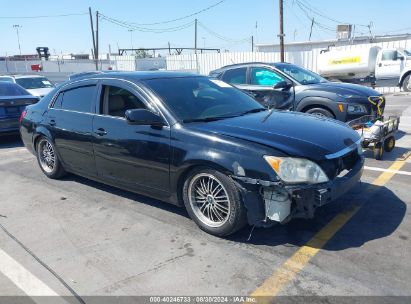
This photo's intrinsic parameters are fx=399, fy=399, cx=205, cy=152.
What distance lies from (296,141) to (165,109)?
1.42m

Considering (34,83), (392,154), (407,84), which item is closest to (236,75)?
(392,154)

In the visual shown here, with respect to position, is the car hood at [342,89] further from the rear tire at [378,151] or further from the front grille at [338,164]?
the front grille at [338,164]

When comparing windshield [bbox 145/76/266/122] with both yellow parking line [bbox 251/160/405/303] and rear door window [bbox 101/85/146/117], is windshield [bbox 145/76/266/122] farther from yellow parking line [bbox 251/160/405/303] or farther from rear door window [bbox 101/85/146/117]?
yellow parking line [bbox 251/160/405/303]

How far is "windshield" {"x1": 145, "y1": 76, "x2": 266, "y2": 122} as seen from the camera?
170 inches

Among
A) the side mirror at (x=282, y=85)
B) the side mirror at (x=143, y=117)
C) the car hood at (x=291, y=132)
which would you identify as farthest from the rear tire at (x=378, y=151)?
the side mirror at (x=143, y=117)

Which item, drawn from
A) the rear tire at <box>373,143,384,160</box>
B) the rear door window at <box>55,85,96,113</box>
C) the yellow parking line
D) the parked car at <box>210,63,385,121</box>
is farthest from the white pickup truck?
the rear door window at <box>55,85,96,113</box>

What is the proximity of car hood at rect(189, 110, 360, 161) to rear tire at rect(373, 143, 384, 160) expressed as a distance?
2.05 metres

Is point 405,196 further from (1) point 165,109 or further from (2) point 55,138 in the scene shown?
(2) point 55,138

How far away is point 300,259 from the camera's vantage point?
341 centimetres

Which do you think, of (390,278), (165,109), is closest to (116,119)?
(165,109)

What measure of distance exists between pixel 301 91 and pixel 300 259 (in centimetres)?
499

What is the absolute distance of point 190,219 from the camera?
14.3ft

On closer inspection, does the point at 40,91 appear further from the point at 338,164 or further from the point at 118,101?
the point at 338,164

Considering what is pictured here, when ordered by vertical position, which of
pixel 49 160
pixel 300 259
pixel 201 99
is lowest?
pixel 300 259
